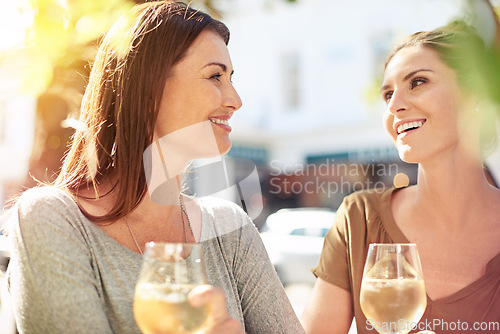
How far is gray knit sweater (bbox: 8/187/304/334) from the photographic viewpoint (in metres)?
1.03

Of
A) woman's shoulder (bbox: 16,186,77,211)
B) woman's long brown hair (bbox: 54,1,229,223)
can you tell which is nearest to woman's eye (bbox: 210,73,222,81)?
woman's long brown hair (bbox: 54,1,229,223)

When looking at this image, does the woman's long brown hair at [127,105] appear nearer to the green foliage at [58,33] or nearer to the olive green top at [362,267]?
the green foliage at [58,33]

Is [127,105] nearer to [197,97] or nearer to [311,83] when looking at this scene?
[197,97]

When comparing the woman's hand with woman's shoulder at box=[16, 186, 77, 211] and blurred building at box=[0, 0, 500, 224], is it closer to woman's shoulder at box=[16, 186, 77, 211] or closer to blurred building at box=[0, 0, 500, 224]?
woman's shoulder at box=[16, 186, 77, 211]

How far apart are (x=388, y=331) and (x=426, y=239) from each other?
0.72 metres

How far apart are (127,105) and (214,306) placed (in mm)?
750

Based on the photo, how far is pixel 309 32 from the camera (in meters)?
10.2

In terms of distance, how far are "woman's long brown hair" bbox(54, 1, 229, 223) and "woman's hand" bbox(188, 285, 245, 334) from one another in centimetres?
57

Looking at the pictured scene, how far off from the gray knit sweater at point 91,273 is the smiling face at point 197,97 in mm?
315

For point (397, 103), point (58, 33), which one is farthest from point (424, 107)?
point (58, 33)

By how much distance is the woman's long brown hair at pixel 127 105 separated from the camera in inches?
54.7

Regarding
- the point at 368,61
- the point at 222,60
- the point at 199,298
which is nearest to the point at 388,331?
the point at 199,298

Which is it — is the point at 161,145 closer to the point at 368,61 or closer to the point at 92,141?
the point at 92,141

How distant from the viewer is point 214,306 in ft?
2.72
